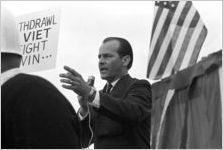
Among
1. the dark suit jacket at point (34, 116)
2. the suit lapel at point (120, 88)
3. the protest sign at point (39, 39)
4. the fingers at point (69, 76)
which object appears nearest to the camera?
the dark suit jacket at point (34, 116)

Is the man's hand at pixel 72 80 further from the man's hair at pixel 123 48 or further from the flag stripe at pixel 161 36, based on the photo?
the flag stripe at pixel 161 36

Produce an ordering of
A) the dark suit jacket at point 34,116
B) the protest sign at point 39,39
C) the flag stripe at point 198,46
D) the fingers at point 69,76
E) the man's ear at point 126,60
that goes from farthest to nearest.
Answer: the flag stripe at point 198,46, the protest sign at point 39,39, the man's ear at point 126,60, the fingers at point 69,76, the dark suit jacket at point 34,116

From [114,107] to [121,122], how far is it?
106 millimetres

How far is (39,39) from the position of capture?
14.4ft

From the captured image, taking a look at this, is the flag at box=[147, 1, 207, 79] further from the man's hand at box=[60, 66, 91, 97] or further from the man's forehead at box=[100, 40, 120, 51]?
the man's hand at box=[60, 66, 91, 97]

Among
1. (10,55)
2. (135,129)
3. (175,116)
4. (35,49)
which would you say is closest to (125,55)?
(135,129)

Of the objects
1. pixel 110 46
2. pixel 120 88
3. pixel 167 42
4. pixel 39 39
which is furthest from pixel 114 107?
pixel 167 42

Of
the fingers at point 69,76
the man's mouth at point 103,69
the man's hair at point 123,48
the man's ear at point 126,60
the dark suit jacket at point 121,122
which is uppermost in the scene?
the man's hair at point 123,48

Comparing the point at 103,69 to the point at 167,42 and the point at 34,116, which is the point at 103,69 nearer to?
the point at 34,116

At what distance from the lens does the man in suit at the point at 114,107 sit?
336cm

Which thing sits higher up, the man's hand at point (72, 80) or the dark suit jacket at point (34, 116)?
the man's hand at point (72, 80)

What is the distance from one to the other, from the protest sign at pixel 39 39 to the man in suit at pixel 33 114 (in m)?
1.72

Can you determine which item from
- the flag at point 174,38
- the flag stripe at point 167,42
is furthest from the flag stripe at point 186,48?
the flag stripe at point 167,42

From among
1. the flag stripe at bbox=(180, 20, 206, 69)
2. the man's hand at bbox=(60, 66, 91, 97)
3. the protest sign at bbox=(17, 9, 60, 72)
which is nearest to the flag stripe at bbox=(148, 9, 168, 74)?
the flag stripe at bbox=(180, 20, 206, 69)
